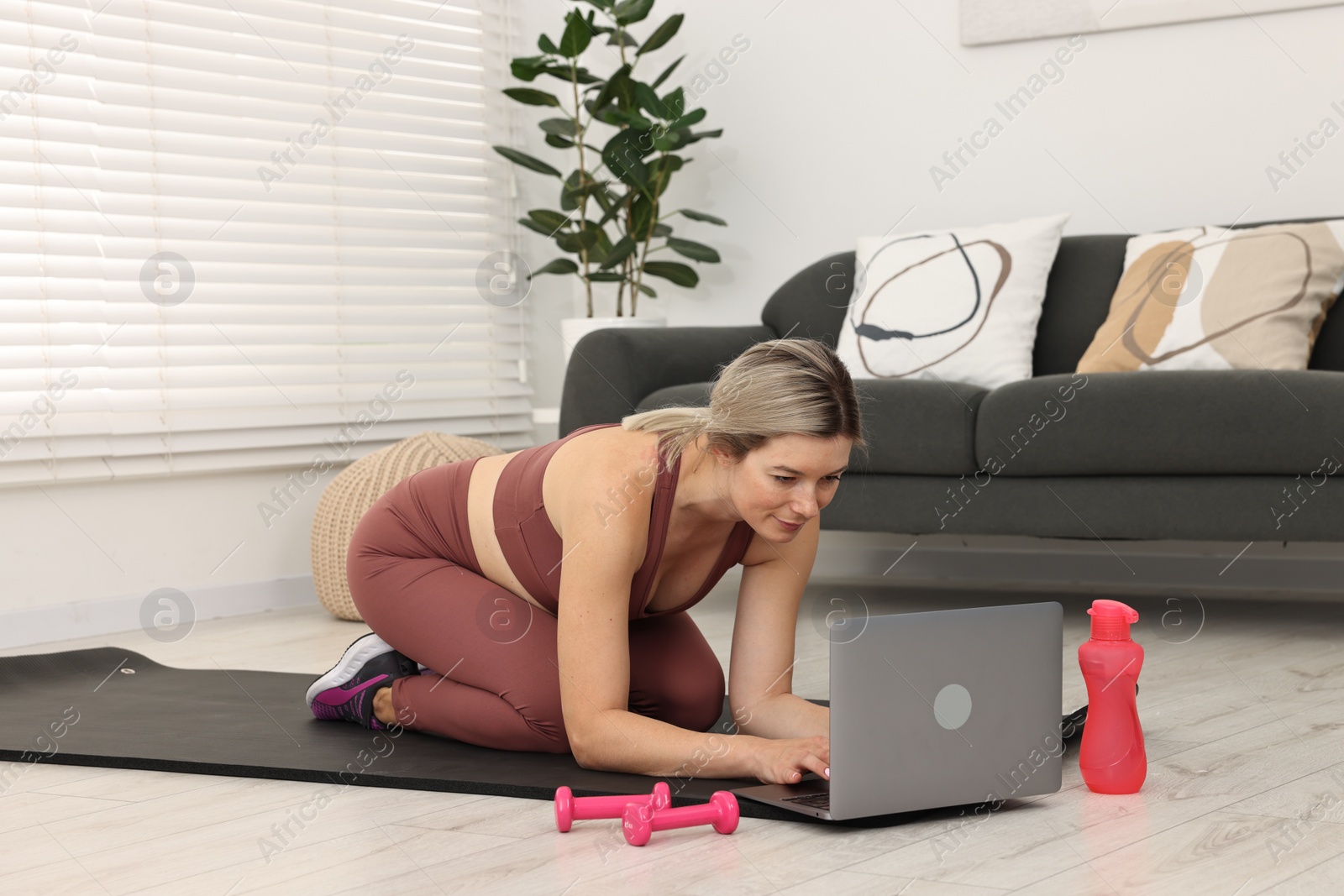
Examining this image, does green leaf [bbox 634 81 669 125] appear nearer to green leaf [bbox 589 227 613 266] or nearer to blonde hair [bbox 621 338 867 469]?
green leaf [bbox 589 227 613 266]

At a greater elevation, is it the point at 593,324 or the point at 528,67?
the point at 528,67

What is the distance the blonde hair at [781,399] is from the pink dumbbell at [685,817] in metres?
0.39

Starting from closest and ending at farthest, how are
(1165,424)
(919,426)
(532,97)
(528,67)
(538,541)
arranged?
(538,541)
(1165,424)
(919,426)
(528,67)
(532,97)

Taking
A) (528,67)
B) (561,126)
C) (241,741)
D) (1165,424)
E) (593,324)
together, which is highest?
(528,67)

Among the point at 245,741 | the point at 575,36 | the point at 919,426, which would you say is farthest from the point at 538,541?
the point at 575,36

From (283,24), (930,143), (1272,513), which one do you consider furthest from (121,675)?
(930,143)

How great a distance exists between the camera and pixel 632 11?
3.72m

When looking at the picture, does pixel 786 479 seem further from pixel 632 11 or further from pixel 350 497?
pixel 632 11

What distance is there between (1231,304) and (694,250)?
1534 millimetres

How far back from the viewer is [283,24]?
11.8 ft

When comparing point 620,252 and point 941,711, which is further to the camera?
point 620,252

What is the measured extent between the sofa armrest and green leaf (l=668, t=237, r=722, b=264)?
0.61 m

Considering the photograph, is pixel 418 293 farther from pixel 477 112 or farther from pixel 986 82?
pixel 986 82

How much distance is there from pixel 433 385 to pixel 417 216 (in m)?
0.50
